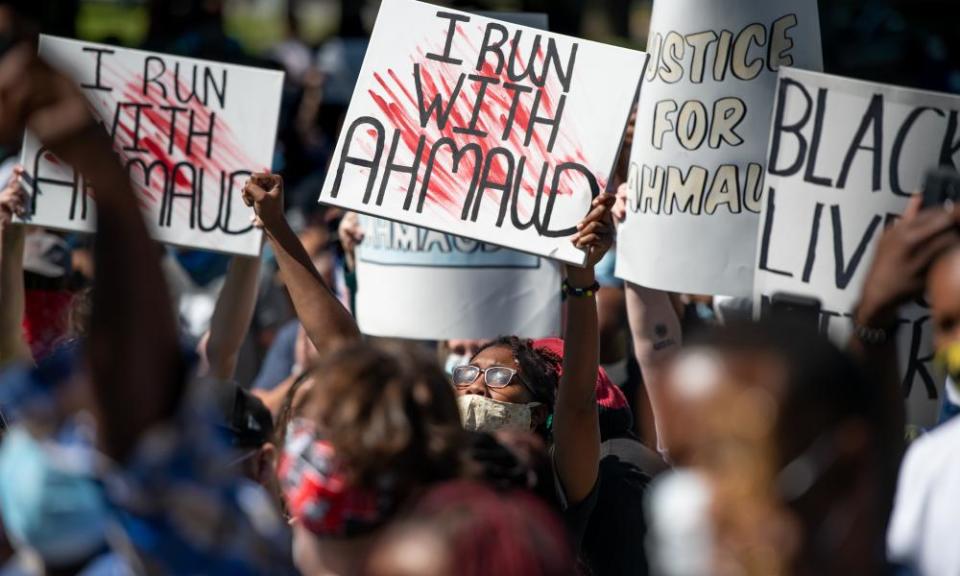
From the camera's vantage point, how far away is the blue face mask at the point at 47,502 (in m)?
1.90

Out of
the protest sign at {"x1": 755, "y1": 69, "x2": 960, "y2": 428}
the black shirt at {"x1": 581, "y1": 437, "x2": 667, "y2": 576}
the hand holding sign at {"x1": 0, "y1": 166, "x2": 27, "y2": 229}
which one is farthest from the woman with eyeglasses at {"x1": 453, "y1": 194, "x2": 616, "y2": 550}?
the hand holding sign at {"x1": 0, "y1": 166, "x2": 27, "y2": 229}

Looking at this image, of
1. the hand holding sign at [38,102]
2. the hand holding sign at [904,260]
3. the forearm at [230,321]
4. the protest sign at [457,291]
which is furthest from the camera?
the protest sign at [457,291]

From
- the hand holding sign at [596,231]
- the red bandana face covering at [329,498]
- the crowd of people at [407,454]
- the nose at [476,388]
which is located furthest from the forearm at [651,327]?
the red bandana face covering at [329,498]

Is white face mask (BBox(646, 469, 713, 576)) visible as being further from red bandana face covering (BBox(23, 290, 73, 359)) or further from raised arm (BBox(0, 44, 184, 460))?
red bandana face covering (BBox(23, 290, 73, 359))

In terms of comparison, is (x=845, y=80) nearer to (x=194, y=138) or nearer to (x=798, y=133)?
(x=798, y=133)

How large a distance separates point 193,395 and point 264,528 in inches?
8.9

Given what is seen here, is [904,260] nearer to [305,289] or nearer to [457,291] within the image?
[305,289]

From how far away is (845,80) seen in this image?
3178 mm

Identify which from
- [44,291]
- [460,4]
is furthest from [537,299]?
[460,4]

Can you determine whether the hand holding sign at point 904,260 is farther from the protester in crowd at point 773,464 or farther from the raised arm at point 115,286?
the raised arm at point 115,286

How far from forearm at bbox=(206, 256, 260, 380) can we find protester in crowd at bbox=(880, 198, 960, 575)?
2424 mm

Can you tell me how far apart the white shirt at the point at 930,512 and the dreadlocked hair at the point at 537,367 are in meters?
1.20

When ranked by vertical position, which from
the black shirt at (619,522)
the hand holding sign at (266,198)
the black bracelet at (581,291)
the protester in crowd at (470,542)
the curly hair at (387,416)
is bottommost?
the black shirt at (619,522)

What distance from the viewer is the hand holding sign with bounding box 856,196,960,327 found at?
2.23 meters
